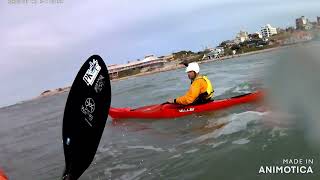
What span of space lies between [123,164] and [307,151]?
3631mm

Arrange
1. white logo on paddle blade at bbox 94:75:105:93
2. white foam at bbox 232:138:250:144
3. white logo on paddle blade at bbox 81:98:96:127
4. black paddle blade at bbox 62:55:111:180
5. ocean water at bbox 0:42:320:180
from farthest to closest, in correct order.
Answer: white foam at bbox 232:138:250:144 < ocean water at bbox 0:42:320:180 < white logo on paddle blade at bbox 94:75:105:93 < white logo on paddle blade at bbox 81:98:96:127 < black paddle blade at bbox 62:55:111:180

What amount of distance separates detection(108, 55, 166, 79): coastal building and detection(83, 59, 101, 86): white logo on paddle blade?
99.2m

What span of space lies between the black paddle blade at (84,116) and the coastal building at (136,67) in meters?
99.1

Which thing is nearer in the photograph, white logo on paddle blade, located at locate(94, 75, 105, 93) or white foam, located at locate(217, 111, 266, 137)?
white logo on paddle blade, located at locate(94, 75, 105, 93)

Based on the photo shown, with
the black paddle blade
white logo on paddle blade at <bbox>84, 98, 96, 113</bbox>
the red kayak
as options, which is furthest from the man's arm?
white logo on paddle blade at <bbox>84, 98, 96, 113</bbox>

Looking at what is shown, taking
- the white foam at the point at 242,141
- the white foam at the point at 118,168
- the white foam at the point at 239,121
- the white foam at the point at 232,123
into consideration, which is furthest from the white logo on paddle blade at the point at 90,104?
the white foam at the point at 239,121

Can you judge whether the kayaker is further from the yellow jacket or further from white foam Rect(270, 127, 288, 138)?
white foam Rect(270, 127, 288, 138)

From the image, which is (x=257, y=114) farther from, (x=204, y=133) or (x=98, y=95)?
(x=98, y=95)

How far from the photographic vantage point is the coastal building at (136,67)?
351 feet

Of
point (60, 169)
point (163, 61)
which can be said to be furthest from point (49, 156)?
point (163, 61)

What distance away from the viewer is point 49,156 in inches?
453

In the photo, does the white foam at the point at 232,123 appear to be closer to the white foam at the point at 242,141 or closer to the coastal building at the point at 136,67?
the white foam at the point at 242,141

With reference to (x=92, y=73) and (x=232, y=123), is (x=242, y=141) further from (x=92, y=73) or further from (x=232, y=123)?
(x=92, y=73)

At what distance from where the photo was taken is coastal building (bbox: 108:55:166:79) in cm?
10691
